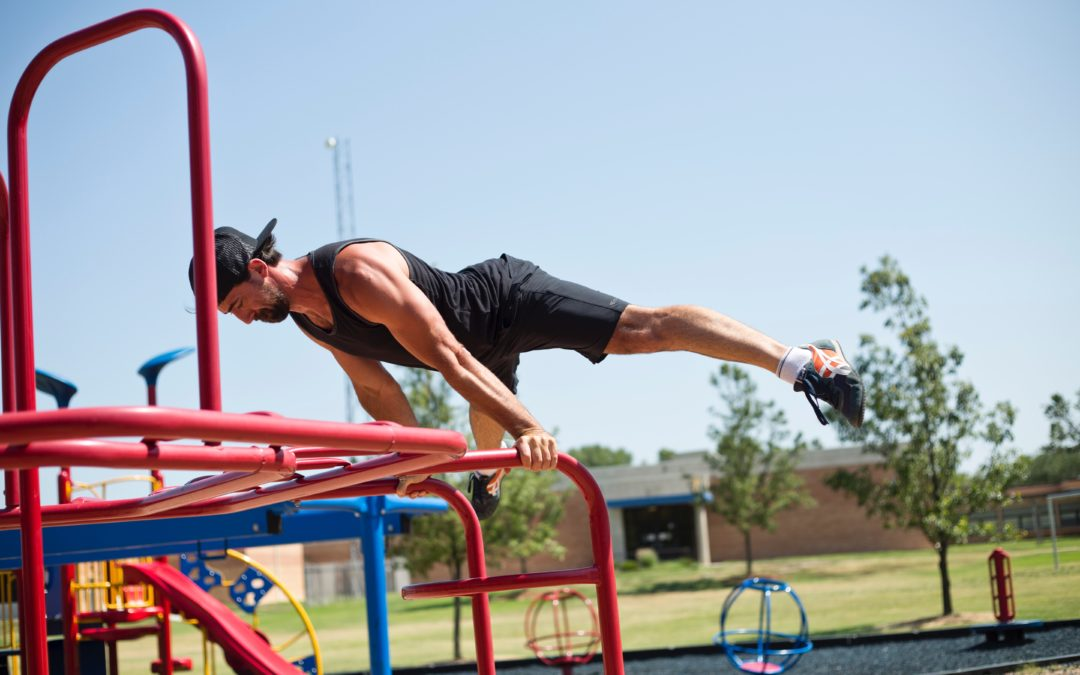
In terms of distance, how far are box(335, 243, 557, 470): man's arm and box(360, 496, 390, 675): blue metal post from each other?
3.24 meters

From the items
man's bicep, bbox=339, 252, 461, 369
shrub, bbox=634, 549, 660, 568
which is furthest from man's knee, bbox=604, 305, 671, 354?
shrub, bbox=634, 549, 660, 568

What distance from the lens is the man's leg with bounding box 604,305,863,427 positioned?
3201 mm

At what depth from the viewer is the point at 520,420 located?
2.88 meters

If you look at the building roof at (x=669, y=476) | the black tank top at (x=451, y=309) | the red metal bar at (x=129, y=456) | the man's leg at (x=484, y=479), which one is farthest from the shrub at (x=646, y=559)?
the red metal bar at (x=129, y=456)

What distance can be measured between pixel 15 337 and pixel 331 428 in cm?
92

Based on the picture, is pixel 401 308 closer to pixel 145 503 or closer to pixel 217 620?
pixel 145 503

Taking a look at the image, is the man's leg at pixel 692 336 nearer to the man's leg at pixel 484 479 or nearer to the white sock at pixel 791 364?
the white sock at pixel 791 364

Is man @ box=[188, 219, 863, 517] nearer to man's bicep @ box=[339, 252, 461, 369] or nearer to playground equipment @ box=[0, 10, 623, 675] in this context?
man's bicep @ box=[339, 252, 461, 369]

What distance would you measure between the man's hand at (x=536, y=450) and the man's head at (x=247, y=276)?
818mm

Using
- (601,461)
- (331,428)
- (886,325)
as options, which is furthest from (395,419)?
(601,461)

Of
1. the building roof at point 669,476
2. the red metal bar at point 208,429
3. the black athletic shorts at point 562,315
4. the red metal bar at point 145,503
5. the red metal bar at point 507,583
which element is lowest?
the building roof at point 669,476

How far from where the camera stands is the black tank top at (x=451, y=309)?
10.6 feet

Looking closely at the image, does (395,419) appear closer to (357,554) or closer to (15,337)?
(15,337)

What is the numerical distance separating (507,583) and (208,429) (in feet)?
4.85
